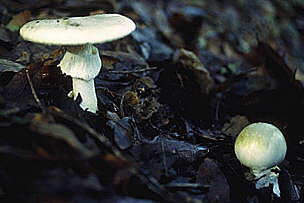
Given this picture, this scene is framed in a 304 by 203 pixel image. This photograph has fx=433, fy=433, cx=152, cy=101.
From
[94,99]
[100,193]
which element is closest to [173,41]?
[94,99]

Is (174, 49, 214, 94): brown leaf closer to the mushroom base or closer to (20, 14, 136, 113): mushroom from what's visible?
the mushroom base

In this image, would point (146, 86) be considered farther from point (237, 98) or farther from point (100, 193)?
point (100, 193)

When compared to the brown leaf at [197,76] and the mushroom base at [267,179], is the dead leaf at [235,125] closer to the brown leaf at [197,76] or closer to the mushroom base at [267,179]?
the brown leaf at [197,76]

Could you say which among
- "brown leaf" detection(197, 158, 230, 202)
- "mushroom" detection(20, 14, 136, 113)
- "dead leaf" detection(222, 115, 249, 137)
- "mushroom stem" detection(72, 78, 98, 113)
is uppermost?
"mushroom" detection(20, 14, 136, 113)

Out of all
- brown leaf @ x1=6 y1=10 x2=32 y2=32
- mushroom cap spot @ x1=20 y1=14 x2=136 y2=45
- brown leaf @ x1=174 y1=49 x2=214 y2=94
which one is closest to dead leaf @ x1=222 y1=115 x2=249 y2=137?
brown leaf @ x1=174 y1=49 x2=214 y2=94

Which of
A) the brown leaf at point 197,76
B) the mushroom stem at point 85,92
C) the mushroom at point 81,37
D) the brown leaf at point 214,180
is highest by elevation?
the mushroom at point 81,37

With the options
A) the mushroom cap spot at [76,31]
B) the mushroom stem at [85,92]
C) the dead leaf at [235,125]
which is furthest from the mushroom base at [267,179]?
the mushroom cap spot at [76,31]
